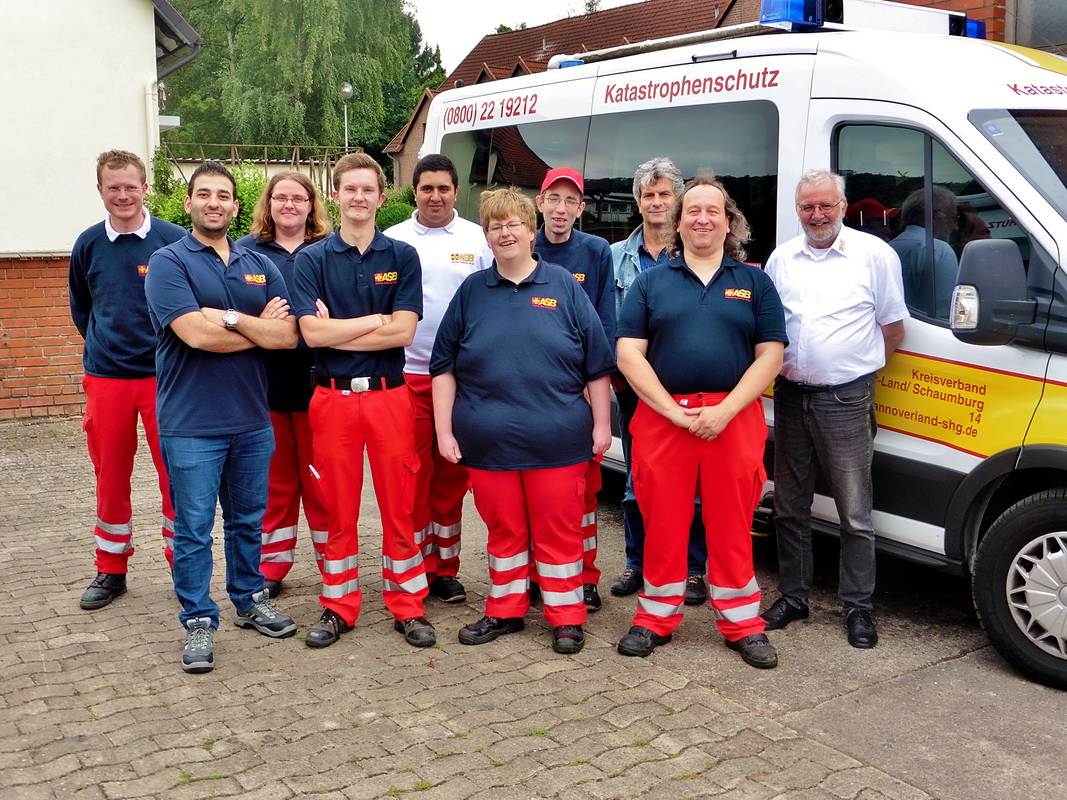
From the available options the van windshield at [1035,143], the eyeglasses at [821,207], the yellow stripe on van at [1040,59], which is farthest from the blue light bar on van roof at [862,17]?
the eyeglasses at [821,207]

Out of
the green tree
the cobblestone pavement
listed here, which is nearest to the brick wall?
the cobblestone pavement

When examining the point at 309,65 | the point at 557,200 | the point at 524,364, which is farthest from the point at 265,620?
the point at 309,65

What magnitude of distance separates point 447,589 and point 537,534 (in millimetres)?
881

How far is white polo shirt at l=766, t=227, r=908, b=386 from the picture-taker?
14.8ft

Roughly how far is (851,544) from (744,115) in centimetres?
219

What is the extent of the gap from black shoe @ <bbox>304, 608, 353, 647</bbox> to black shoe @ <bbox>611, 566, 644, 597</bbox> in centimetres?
139

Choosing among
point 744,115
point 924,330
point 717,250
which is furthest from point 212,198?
point 924,330

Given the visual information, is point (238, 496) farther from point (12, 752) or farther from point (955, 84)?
point (955, 84)

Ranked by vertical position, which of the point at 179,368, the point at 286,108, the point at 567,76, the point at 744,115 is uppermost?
the point at 286,108

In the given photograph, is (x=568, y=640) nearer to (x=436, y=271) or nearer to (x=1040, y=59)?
(x=436, y=271)

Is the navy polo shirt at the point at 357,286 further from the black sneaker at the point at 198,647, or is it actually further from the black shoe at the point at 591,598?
the black shoe at the point at 591,598

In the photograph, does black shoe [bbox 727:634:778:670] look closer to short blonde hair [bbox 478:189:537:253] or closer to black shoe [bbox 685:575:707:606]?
black shoe [bbox 685:575:707:606]

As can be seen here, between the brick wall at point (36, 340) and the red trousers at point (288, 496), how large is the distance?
5474 mm

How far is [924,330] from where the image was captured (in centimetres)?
452
